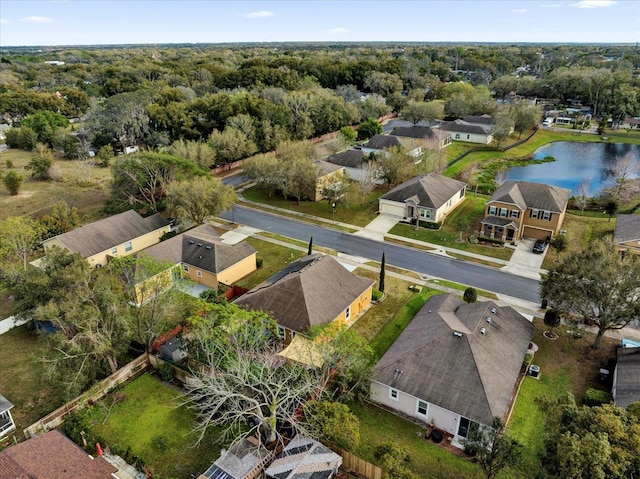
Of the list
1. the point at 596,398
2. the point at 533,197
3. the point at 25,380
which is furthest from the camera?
the point at 533,197

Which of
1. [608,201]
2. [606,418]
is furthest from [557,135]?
[606,418]

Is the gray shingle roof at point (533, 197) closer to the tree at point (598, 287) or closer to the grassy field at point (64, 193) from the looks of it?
the tree at point (598, 287)

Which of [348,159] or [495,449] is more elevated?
[348,159]

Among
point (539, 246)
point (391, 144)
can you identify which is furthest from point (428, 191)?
point (391, 144)

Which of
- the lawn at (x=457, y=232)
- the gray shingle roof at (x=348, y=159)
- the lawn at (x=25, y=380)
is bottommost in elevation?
the lawn at (x=25, y=380)

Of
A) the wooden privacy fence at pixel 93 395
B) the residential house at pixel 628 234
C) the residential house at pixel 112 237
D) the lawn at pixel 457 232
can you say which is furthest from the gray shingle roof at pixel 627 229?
the residential house at pixel 112 237

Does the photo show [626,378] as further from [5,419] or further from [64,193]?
[64,193]
